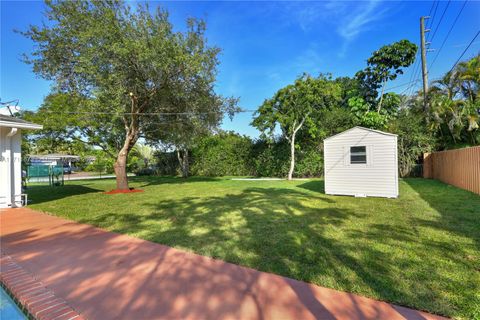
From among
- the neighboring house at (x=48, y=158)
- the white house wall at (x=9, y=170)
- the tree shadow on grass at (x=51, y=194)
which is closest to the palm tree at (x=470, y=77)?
the tree shadow on grass at (x=51, y=194)

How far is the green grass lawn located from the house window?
1864 millimetres

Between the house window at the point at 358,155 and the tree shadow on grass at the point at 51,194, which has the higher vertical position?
the house window at the point at 358,155

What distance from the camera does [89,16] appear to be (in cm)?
941

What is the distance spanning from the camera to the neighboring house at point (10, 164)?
7.55 metres

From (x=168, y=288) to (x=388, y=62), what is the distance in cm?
1959

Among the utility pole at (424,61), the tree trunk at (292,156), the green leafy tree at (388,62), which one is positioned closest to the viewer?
the utility pole at (424,61)

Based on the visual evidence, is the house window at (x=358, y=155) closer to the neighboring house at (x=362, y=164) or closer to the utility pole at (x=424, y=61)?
the neighboring house at (x=362, y=164)

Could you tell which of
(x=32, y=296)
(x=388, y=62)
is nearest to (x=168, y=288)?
(x=32, y=296)

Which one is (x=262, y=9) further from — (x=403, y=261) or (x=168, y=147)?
(x=403, y=261)

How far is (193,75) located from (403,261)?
9.59m

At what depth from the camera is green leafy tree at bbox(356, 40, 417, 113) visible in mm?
16234

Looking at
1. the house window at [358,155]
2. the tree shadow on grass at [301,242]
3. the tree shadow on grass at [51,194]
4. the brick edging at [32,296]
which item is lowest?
the brick edging at [32,296]

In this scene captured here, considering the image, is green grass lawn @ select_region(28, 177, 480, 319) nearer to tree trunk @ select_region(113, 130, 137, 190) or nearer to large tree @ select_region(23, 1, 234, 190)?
tree trunk @ select_region(113, 130, 137, 190)

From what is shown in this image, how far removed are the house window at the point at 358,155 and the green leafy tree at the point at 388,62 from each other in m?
9.84
